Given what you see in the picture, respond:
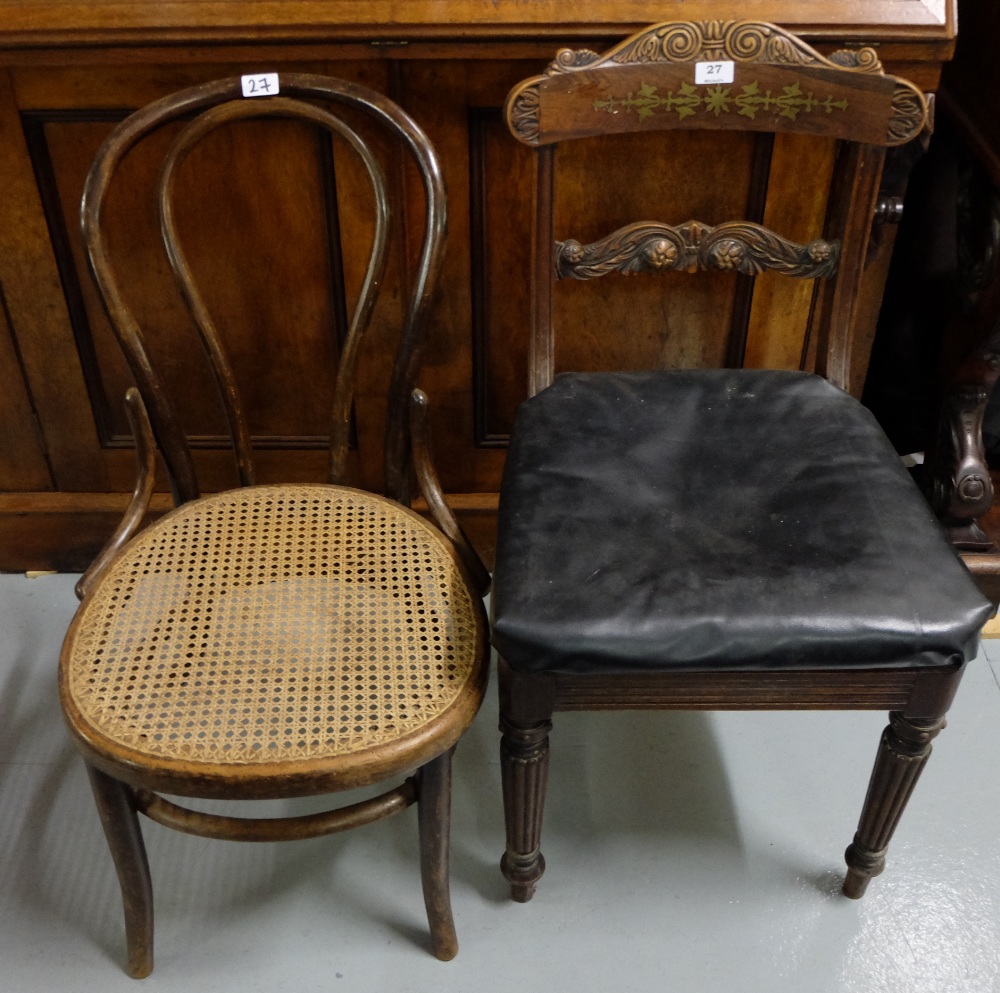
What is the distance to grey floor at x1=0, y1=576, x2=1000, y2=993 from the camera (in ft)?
3.89

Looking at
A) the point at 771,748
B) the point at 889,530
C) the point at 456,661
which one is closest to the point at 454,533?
the point at 456,661

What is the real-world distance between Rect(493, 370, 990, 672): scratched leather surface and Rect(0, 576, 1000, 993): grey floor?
0.44m

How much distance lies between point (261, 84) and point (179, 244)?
206mm

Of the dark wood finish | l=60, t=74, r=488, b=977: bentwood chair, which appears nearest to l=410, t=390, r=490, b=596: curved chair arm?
l=60, t=74, r=488, b=977: bentwood chair

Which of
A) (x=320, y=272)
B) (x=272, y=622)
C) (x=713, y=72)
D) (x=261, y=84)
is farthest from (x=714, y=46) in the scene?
(x=272, y=622)

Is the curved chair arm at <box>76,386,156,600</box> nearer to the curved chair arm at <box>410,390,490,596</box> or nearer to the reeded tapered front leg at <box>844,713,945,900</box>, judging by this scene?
the curved chair arm at <box>410,390,490,596</box>

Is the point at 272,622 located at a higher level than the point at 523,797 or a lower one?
higher

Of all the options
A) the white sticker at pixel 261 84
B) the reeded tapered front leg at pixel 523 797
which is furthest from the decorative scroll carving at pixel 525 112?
the reeded tapered front leg at pixel 523 797

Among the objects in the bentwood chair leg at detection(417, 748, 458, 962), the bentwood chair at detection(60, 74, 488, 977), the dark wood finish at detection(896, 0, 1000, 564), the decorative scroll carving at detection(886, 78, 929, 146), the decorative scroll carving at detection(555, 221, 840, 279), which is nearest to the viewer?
the bentwood chair at detection(60, 74, 488, 977)

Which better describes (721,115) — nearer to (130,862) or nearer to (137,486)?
(137,486)

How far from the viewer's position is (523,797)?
3.68 ft

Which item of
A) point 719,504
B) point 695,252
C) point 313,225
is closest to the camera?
point 719,504

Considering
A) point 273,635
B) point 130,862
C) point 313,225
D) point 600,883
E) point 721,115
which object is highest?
point 721,115

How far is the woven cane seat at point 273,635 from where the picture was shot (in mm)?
936
